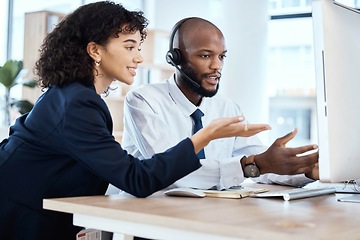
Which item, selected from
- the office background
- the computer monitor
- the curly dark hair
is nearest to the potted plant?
the office background

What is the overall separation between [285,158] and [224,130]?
1.01 ft

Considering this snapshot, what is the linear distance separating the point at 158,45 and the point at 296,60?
59.9 inches

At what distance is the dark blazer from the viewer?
157 centimetres

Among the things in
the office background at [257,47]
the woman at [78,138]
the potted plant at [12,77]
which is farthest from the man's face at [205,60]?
the office background at [257,47]

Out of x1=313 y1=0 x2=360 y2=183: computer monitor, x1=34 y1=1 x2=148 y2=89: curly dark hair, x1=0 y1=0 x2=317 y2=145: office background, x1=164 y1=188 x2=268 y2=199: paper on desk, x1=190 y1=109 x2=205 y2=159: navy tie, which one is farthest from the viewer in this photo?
x1=0 y1=0 x2=317 y2=145: office background

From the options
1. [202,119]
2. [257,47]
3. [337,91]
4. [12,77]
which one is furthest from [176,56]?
[257,47]

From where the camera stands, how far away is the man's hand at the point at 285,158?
5.85ft

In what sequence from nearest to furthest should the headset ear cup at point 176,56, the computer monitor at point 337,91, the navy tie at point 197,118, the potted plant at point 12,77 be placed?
1. the computer monitor at point 337,91
2. the navy tie at point 197,118
3. the headset ear cup at point 176,56
4. the potted plant at point 12,77

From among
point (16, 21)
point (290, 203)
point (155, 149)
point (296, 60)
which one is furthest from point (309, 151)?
point (296, 60)

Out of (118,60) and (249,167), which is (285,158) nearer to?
(249,167)

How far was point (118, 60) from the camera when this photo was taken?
1824mm

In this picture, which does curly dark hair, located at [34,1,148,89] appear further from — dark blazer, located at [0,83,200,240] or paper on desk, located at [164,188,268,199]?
paper on desk, located at [164,188,268,199]

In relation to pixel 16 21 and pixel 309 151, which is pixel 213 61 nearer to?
pixel 309 151

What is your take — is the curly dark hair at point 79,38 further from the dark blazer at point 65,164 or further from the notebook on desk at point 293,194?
the notebook on desk at point 293,194
